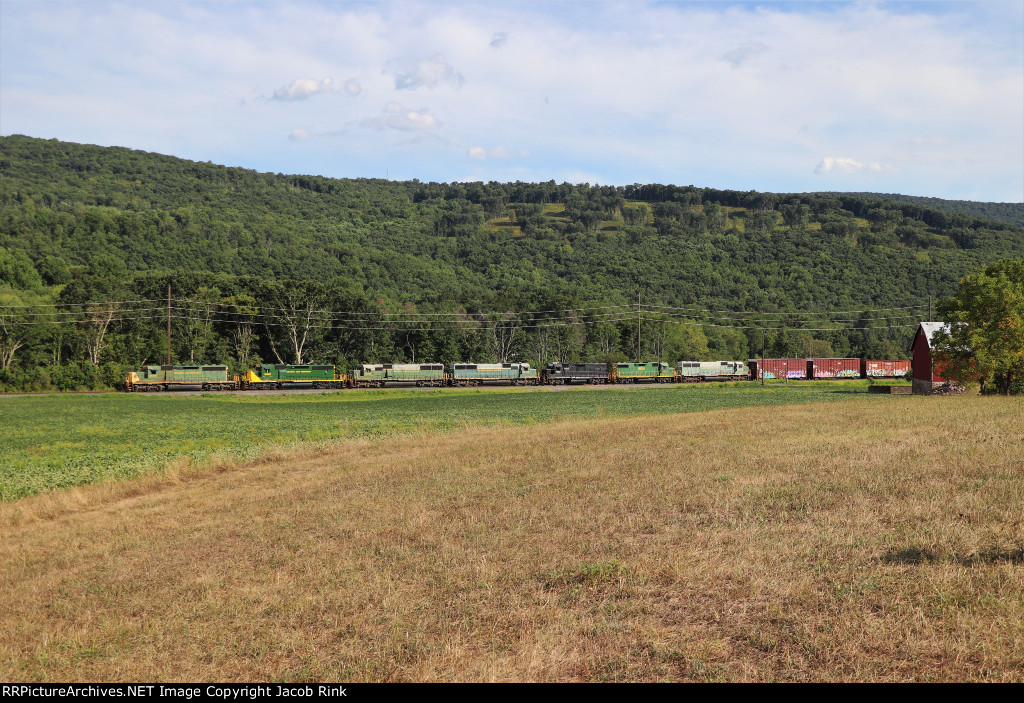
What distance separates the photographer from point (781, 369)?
12394cm

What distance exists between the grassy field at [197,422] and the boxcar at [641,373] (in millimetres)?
36068

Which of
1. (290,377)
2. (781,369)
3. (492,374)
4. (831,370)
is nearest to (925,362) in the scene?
(781,369)

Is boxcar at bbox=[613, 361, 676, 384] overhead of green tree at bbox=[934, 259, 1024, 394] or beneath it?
beneath

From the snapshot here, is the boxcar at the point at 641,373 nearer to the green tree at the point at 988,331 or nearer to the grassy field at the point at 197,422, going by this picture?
the grassy field at the point at 197,422

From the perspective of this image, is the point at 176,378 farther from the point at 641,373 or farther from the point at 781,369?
the point at 781,369

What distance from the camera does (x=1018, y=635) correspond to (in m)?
8.27

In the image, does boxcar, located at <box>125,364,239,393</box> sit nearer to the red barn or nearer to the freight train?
the freight train

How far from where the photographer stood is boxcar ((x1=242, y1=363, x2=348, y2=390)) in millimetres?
99438

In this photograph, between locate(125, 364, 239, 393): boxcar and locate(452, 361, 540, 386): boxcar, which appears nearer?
locate(125, 364, 239, 393): boxcar

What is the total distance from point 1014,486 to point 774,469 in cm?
587

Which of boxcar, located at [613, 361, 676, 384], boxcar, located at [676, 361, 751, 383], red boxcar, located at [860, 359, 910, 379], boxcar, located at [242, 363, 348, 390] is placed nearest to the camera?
boxcar, located at [242, 363, 348, 390]

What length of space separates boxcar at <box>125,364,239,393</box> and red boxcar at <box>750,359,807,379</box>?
84342 mm

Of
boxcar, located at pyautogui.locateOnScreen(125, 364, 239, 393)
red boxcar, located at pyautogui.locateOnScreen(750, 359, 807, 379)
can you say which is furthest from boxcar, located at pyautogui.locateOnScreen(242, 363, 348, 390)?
red boxcar, located at pyautogui.locateOnScreen(750, 359, 807, 379)

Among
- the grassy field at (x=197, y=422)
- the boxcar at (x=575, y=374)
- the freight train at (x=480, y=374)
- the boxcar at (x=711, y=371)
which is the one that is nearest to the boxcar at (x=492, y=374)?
the freight train at (x=480, y=374)
